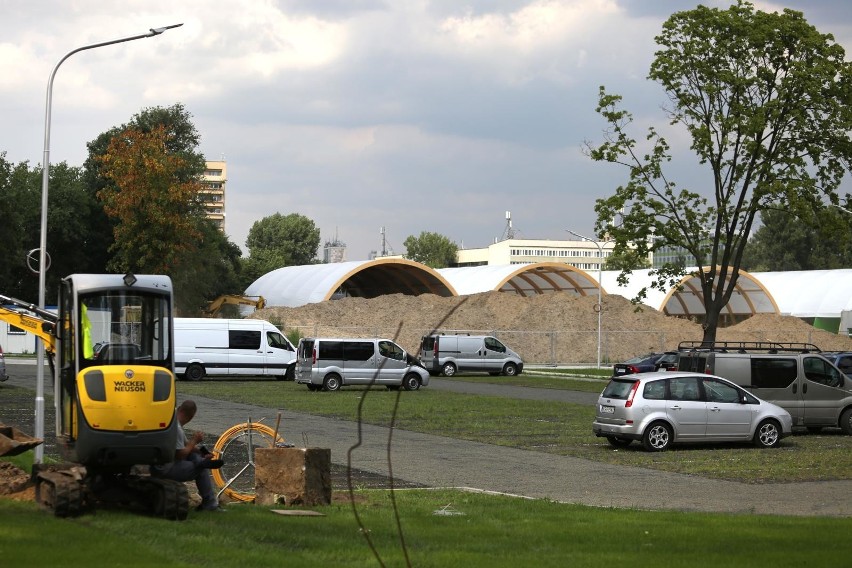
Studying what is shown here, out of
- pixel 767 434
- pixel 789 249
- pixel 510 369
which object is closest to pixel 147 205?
pixel 510 369

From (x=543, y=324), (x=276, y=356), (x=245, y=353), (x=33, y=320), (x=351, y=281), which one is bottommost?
(x=276, y=356)

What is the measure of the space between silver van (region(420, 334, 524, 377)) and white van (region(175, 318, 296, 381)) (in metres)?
8.67

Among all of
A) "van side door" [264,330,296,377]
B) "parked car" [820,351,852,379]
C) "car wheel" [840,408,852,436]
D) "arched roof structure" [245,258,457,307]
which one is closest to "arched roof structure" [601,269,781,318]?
"arched roof structure" [245,258,457,307]

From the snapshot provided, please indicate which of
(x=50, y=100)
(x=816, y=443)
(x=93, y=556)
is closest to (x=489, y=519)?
(x=93, y=556)

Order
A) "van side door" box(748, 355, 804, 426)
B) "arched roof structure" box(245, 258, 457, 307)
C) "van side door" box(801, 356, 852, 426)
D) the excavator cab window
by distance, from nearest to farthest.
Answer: the excavator cab window → "van side door" box(748, 355, 804, 426) → "van side door" box(801, 356, 852, 426) → "arched roof structure" box(245, 258, 457, 307)

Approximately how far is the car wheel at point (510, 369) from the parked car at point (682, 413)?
114 ft

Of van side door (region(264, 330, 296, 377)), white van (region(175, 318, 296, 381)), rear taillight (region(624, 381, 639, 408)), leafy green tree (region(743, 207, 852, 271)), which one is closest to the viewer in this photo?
rear taillight (region(624, 381, 639, 408))

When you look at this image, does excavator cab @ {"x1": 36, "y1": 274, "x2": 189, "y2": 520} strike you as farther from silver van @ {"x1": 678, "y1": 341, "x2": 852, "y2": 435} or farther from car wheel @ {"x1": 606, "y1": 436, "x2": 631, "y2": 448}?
silver van @ {"x1": 678, "y1": 341, "x2": 852, "y2": 435}

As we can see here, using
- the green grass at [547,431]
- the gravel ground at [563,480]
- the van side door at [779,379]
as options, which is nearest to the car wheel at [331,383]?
the green grass at [547,431]

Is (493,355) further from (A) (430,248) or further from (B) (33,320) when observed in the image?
(A) (430,248)

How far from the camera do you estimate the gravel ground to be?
16281mm

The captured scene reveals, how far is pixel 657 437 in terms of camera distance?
23.8 meters

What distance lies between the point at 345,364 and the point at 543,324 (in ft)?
117

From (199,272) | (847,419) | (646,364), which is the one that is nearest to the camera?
(847,419)
